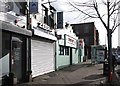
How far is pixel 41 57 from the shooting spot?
22.8m

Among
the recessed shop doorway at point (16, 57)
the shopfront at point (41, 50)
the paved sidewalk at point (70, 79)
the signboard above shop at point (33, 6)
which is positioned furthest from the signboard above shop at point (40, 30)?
the paved sidewalk at point (70, 79)

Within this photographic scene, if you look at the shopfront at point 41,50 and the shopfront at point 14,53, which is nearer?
the shopfront at point 14,53

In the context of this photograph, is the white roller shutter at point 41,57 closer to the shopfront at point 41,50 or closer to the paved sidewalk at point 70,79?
the shopfront at point 41,50

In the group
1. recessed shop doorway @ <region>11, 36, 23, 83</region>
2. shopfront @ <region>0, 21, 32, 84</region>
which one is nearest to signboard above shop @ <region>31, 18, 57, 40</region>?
shopfront @ <region>0, 21, 32, 84</region>

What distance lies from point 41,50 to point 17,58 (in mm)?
5454

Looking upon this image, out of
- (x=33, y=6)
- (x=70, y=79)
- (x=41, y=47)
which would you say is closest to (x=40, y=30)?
(x=41, y=47)

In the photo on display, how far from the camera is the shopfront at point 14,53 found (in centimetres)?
1554

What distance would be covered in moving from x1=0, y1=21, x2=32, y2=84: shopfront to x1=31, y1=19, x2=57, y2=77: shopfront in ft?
5.58

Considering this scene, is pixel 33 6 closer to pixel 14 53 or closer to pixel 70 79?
pixel 14 53

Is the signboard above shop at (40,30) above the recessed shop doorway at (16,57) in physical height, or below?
above

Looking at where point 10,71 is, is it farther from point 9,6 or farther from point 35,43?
point 35,43

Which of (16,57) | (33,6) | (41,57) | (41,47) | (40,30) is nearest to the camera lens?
(16,57)

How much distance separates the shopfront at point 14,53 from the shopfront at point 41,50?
170cm

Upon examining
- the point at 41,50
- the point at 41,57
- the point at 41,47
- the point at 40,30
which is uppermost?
the point at 40,30
